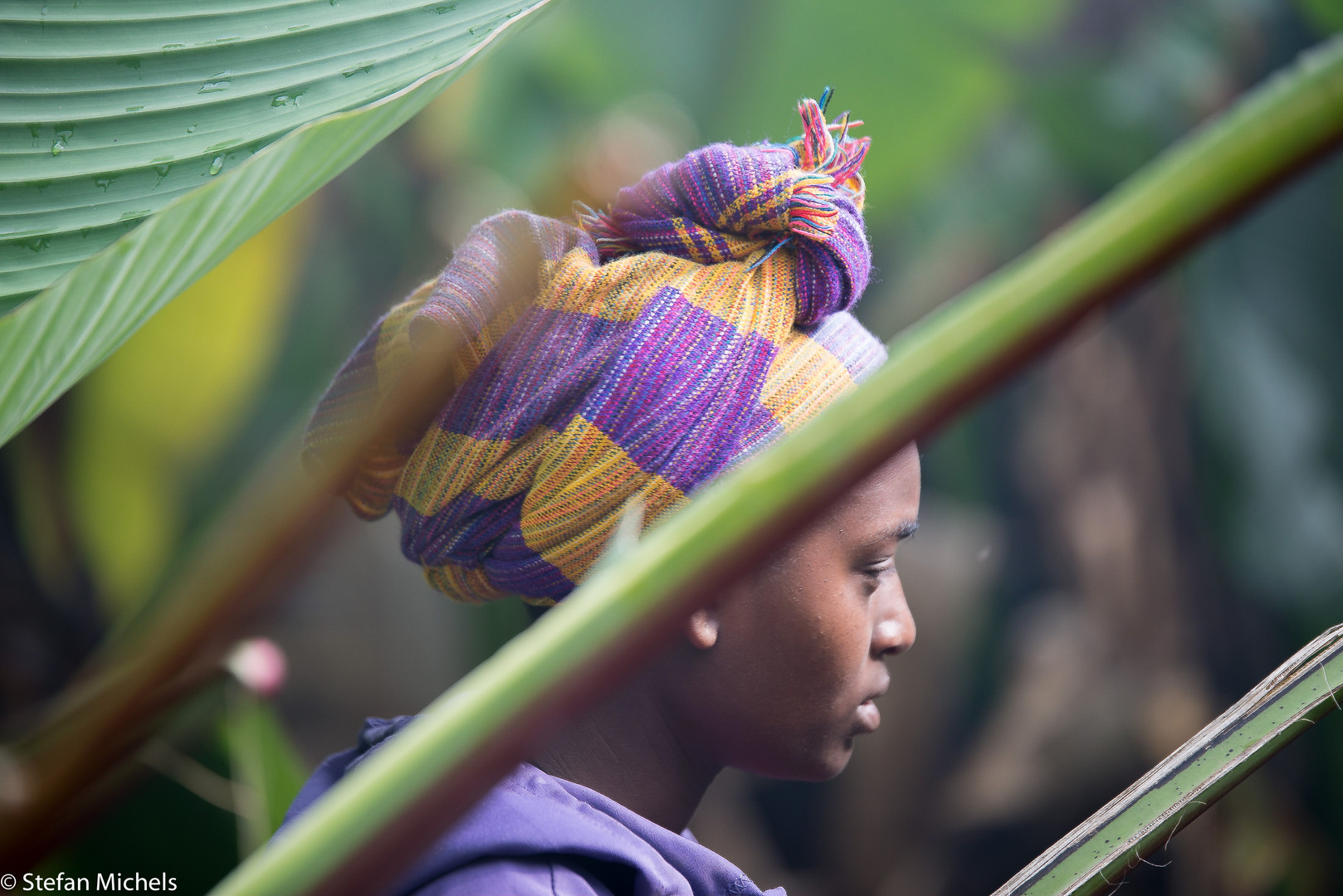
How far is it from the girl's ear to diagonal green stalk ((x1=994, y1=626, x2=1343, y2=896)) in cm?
19

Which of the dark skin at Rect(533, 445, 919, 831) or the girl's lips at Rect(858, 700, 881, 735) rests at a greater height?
the dark skin at Rect(533, 445, 919, 831)

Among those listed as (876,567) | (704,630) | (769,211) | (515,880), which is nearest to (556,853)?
(515,880)

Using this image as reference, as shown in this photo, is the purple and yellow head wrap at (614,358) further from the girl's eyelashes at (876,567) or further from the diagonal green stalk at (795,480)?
the diagonal green stalk at (795,480)

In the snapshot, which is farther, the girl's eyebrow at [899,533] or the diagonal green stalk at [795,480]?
the girl's eyebrow at [899,533]

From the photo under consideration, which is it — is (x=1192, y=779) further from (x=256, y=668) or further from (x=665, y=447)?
(x=256, y=668)

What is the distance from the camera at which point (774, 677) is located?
548 millimetres

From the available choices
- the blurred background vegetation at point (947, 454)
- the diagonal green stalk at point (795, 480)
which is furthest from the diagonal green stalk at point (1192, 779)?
the blurred background vegetation at point (947, 454)

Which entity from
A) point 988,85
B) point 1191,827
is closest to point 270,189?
point 988,85

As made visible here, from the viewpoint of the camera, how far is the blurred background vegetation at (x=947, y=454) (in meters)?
1.15

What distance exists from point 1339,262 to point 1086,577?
2.06 feet

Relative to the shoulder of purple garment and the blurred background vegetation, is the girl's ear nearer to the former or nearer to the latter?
the shoulder of purple garment

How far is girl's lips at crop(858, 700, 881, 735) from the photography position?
0.59m

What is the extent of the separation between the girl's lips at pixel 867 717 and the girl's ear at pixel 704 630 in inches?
4.3

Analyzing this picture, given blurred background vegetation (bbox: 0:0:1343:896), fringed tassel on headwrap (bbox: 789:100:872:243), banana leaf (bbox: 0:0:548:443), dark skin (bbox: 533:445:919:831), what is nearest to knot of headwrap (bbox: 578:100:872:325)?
fringed tassel on headwrap (bbox: 789:100:872:243)
